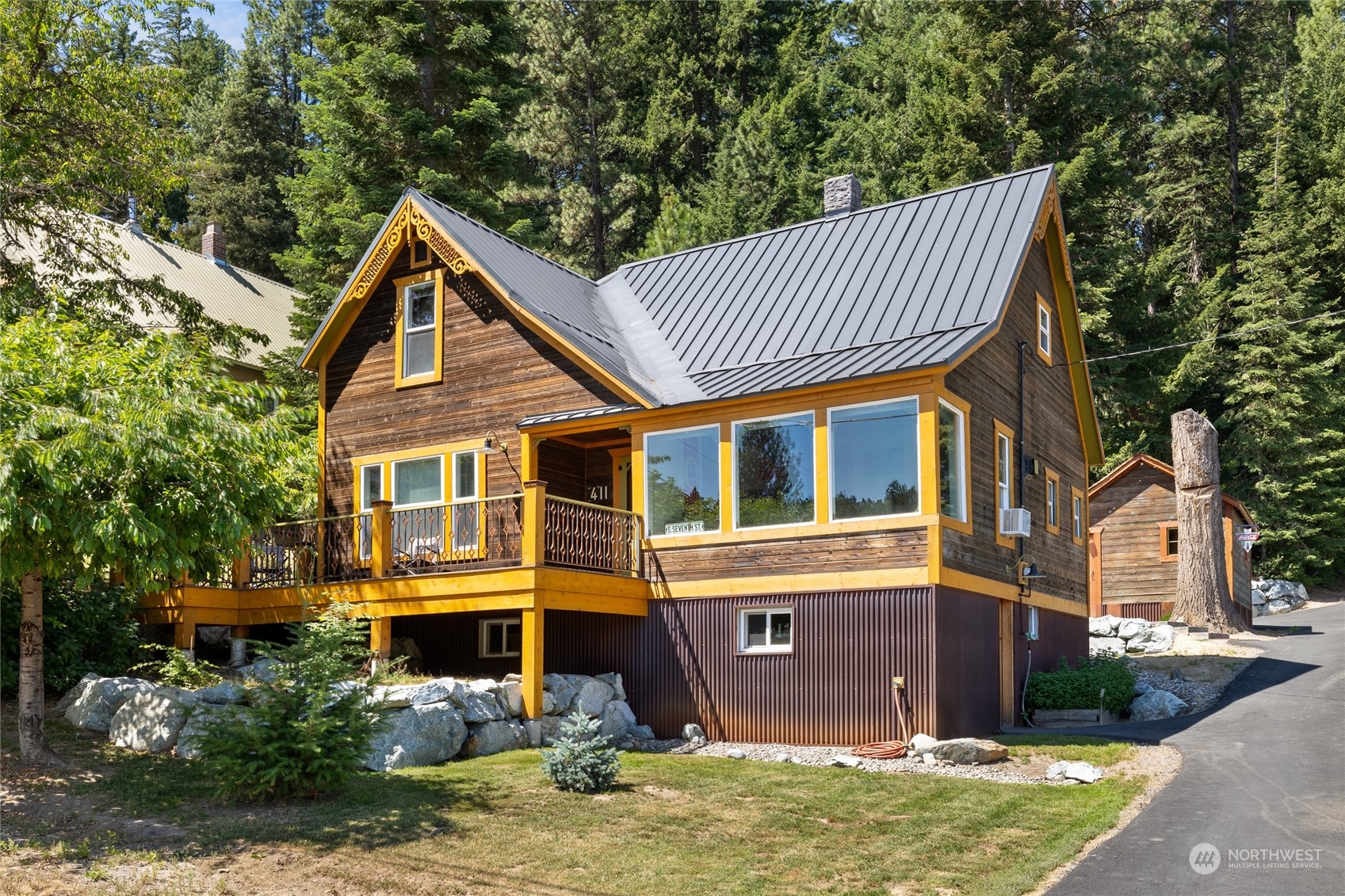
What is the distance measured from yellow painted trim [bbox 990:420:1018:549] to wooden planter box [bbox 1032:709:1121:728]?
9.22 feet

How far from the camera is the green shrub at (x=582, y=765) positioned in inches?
504

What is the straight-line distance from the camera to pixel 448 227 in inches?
788

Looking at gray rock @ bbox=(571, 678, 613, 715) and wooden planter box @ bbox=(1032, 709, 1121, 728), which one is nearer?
gray rock @ bbox=(571, 678, 613, 715)

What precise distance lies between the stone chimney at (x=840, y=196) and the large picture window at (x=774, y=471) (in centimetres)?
732

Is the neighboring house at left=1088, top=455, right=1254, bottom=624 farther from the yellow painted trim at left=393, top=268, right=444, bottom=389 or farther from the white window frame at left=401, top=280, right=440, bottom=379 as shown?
the white window frame at left=401, top=280, right=440, bottom=379

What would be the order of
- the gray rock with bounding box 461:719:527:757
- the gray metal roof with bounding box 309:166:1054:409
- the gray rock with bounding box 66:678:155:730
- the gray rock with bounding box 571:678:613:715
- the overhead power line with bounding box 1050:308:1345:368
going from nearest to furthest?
the gray rock with bounding box 66:678:155:730, the gray rock with bounding box 461:719:527:757, the gray rock with bounding box 571:678:613:715, the gray metal roof with bounding box 309:166:1054:409, the overhead power line with bounding box 1050:308:1345:368

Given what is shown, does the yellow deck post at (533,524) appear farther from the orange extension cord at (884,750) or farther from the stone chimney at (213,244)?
the stone chimney at (213,244)

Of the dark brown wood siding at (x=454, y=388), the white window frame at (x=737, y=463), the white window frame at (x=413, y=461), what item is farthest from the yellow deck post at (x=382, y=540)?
the white window frame at (x=737, y=463)

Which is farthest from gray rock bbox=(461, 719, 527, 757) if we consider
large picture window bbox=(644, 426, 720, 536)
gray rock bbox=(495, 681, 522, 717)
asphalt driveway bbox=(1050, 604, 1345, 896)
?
asphalt driveway bbox=(1050, 604, 1345, 896)

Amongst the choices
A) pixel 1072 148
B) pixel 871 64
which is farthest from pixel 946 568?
pixel 871 64

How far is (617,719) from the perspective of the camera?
1705 centimetres

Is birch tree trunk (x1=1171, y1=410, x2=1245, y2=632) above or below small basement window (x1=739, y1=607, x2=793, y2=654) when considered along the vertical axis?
above

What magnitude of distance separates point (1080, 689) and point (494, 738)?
9.71 meters

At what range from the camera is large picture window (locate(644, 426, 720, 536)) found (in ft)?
58.0
